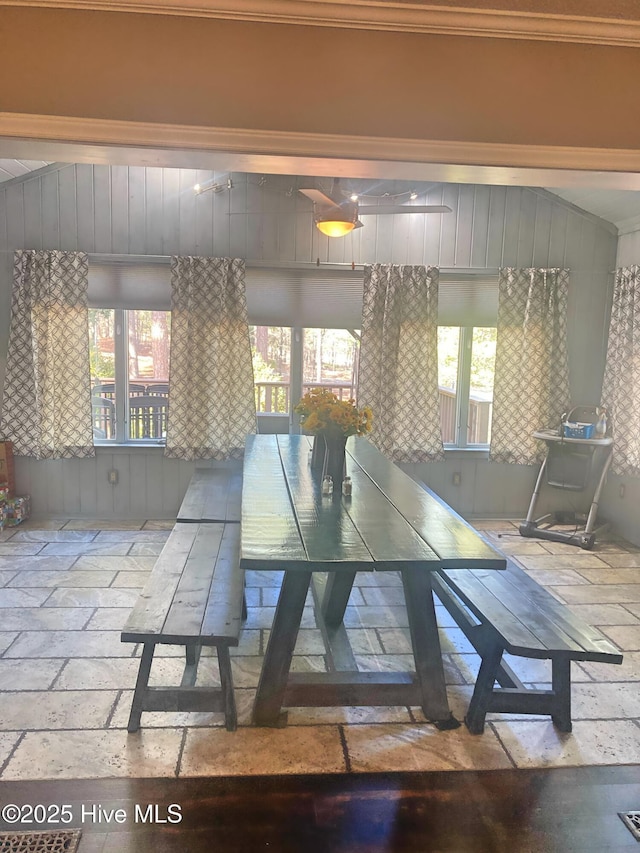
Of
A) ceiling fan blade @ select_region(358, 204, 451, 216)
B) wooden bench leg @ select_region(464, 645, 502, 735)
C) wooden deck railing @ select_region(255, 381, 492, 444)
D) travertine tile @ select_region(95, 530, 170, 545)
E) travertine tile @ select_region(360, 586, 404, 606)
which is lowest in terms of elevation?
travertine tile @ select_region(360, 586, 404, 606)

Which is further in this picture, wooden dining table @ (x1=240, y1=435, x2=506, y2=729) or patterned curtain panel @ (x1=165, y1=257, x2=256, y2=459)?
patterned curtain panel @ (x1=165, y1=257, x2=256, y2=459)

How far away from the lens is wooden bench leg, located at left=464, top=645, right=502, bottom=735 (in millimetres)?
2422

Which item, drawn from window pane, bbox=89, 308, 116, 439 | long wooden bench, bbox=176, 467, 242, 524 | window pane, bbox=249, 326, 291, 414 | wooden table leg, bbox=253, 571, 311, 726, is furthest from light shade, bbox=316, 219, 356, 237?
window pane, bbox=89, 308, 116, 439

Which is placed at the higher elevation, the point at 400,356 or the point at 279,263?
the point at 279,263

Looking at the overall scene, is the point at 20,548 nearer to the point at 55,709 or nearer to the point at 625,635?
the point at 55,709

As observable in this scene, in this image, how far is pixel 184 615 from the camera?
7.88 feet

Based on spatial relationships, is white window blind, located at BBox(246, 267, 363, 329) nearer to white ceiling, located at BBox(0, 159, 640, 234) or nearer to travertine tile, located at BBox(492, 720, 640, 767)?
white ceiling, located at BBox(0, 159, 640, 234)

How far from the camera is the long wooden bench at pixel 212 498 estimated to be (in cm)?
353

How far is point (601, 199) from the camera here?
4957 mm

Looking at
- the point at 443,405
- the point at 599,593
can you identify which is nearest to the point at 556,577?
the point at 599,593

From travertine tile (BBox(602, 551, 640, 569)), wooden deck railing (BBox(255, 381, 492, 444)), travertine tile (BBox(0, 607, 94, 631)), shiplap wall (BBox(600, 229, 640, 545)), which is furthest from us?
wooden deck railing (BBox(255, 381, 492, 444))

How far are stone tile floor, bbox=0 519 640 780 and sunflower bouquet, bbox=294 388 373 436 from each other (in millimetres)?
1089

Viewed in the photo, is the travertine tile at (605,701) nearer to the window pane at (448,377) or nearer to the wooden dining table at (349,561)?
Answer: the wooden dining table at (349,561)

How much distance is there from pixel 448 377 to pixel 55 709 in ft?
13.5
